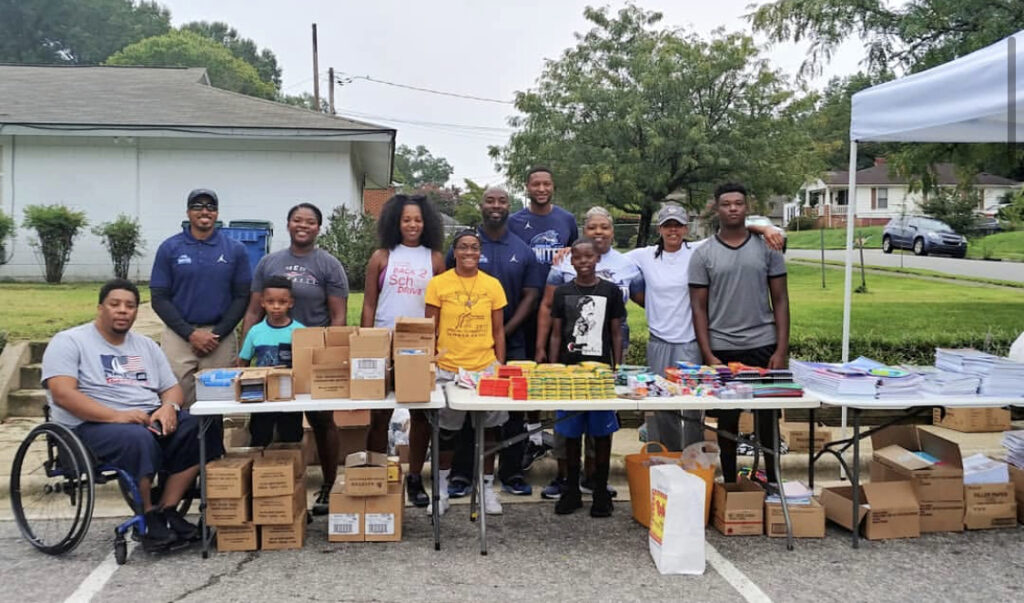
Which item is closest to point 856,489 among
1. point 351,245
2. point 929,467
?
point 929,467

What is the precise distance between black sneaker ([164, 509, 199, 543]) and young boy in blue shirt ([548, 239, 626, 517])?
214cm

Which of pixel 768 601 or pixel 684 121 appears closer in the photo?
pixel 768 601

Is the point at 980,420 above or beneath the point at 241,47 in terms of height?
beneath

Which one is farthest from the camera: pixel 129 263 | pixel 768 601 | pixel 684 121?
pixel 684 121

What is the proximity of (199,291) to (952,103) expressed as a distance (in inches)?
193

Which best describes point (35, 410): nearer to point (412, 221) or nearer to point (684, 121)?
point (412, 221)

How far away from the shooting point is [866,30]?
444 inches

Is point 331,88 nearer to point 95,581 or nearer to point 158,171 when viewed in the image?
point 158,171

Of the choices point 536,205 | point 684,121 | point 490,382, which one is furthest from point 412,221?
point 684,121

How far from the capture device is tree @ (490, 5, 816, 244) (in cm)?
2267

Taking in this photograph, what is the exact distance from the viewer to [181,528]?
14.4 ft

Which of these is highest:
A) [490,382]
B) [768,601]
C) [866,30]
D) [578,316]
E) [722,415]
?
[866,30]

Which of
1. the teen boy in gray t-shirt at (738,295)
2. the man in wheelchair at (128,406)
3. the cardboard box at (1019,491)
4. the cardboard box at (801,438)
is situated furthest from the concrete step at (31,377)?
the cardboard box at (1019,491)

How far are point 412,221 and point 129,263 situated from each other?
35.5ft
